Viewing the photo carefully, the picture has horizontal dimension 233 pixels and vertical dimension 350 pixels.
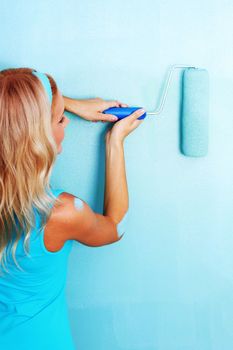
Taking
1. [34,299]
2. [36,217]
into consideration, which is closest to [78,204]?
[36,217]

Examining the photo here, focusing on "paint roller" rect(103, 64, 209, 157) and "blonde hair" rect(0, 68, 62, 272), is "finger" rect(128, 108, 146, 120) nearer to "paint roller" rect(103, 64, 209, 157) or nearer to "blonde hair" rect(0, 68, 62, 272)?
"paint roller" rect(103, 64, 209, 157)

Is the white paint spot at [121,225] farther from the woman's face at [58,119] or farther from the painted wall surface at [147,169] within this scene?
the woman's face at [58,119]

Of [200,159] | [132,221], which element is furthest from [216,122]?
[132,221]

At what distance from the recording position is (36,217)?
0.79 metres

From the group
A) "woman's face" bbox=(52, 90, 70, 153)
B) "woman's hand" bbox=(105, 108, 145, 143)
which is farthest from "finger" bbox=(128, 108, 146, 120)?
"woman's face" bbox=(52, 90, 70, 153)

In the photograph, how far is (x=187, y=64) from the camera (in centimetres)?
103

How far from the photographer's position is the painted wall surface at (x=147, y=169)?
1.01 metres

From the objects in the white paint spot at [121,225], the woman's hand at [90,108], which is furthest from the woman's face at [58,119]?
the white paint spot at [121,225]

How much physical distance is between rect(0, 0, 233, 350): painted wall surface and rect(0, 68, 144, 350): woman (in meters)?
0.10

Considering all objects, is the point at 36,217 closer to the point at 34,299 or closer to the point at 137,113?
the point at 34,299

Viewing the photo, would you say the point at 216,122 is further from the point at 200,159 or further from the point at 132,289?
the point at 132,289

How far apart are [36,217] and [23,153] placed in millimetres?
120

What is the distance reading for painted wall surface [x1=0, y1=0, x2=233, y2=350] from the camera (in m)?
1.01

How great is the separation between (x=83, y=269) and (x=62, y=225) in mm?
331
